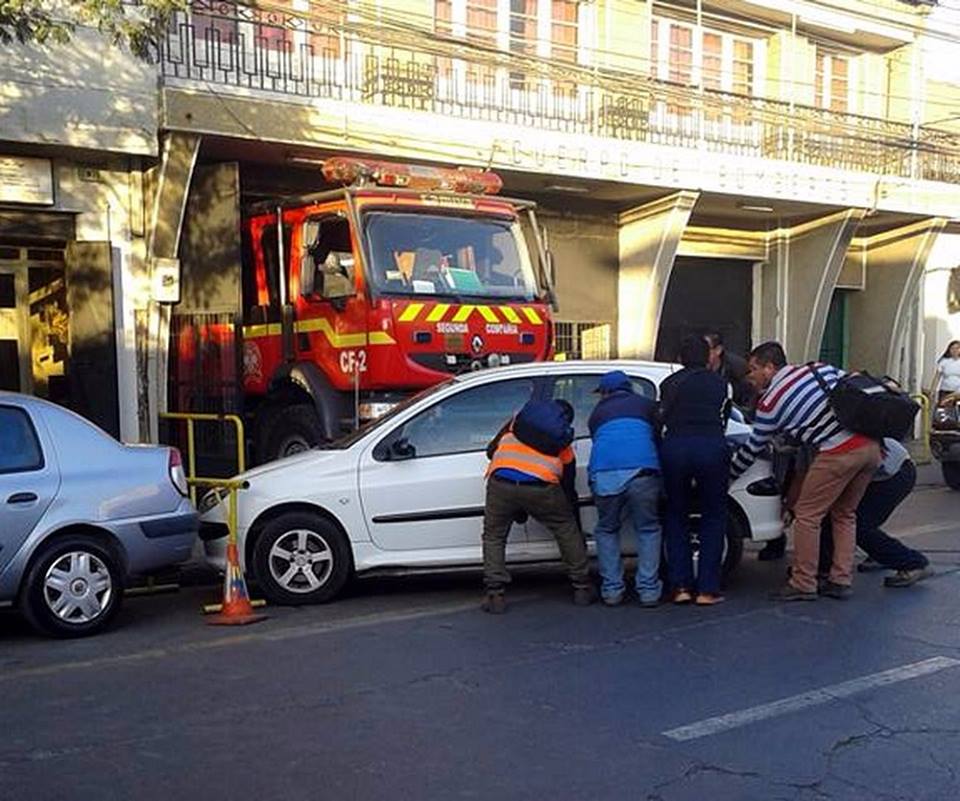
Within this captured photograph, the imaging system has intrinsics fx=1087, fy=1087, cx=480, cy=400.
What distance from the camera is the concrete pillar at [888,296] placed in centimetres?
1844

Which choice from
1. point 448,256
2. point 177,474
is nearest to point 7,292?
point 448,256

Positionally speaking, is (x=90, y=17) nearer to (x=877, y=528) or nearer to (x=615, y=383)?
(x=615, y=383)

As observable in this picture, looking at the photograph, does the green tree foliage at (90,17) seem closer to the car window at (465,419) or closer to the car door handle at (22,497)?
the car door handle at (22,497)

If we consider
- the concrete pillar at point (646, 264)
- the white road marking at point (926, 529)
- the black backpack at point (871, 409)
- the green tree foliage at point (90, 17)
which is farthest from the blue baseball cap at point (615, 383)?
the concrete pillar at point (646, 264)

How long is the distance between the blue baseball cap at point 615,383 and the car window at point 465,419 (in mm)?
684

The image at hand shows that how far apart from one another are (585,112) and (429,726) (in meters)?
10.9

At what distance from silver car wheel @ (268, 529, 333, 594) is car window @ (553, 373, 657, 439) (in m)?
1.89

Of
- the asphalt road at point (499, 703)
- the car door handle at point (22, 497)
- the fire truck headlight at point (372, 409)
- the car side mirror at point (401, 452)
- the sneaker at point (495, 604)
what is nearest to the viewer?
the asphalt road at point (499, 703)

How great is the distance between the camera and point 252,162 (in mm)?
12242

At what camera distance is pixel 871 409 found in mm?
6691

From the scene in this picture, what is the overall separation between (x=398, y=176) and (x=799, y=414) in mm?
4552

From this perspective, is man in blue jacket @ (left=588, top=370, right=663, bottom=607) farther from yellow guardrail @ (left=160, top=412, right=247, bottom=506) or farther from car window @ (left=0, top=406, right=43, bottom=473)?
yellow guardrail @ (left=160, top=412, right=247, bottom=506)

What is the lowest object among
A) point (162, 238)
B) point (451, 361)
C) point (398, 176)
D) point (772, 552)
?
point (772, 552)

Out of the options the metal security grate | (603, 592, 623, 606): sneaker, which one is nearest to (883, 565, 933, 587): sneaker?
(603, 592, 623, 606): sneaker
